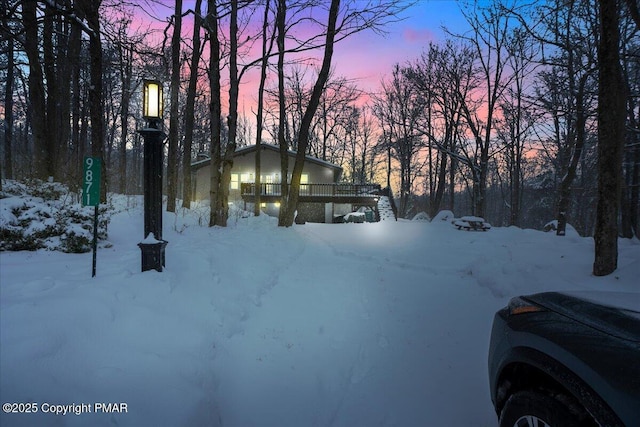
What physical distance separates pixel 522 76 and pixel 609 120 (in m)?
15.3

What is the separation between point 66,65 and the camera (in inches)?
503

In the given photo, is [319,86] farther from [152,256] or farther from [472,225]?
[472,225]

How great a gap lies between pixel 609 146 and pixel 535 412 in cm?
624

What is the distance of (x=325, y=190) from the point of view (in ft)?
83.6

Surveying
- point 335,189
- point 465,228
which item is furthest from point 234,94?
point 335,189

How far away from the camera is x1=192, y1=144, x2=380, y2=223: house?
24438mm

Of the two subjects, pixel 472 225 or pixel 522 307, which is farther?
pixel 472 225

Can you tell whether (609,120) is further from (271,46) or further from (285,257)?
(271,46)

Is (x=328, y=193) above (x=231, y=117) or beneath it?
beneath

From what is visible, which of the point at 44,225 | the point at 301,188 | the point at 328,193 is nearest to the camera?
the point at 44,225

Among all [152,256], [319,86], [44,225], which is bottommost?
[152,256]
